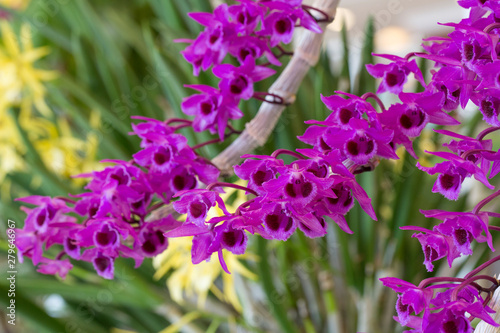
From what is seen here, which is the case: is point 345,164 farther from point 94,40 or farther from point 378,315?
point 94,40

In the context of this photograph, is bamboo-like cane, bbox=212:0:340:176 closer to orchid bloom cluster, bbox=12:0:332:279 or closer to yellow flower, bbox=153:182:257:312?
orchid bloom cluster, bbox=12:0:332:279

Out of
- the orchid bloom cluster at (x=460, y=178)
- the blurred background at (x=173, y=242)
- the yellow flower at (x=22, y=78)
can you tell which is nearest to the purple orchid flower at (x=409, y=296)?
the orchid bloom cluster at (x=460, y=178)

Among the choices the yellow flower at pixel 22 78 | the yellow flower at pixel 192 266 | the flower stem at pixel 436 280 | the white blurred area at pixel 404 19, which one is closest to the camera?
the flower stem at pixel 436 280

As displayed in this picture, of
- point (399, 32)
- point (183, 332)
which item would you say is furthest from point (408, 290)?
point (399, 32)

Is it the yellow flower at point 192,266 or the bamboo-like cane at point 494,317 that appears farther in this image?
the yellow flower at point 192,266

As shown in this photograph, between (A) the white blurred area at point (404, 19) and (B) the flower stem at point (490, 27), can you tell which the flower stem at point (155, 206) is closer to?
(B) the flower stem at point (490, 27)

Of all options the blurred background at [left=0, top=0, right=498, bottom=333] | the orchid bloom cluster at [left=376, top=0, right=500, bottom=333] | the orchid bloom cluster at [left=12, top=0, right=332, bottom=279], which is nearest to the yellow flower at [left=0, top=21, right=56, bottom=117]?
the blurred background at [left=0, top=0, right=498, bottom=333]

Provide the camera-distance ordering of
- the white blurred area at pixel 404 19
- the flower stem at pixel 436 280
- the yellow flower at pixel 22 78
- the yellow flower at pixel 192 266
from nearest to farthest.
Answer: the flower stem at pixel 436 280 < the yellow flower at pixel 192 266 < the yellow flower at pixel 22 78 < the white blurred area at pixel 404 19
